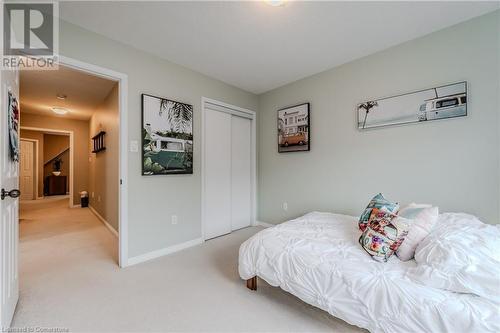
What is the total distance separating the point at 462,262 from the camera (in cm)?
108

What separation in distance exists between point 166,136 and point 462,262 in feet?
8.97

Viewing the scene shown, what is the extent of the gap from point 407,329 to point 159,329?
147 cm

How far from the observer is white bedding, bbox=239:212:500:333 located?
0.99 metres

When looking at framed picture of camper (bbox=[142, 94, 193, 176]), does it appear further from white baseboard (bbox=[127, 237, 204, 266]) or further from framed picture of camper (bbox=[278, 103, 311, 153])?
framed picture of camper (bbox=[278, 103, 311, 153])

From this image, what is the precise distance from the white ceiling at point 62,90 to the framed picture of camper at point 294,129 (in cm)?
268

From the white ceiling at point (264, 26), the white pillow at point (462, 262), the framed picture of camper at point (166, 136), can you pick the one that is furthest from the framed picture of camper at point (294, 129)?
the white pillow at point (462, 262)

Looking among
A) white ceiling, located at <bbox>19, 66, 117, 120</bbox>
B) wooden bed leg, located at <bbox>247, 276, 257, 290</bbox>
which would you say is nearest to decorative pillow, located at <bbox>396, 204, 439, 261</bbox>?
wooden bed leg, located at <bbox>247, 276, 257, 290</bbox>

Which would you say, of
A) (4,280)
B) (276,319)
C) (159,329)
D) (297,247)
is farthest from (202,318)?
(4,280)

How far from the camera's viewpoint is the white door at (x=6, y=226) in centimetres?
124

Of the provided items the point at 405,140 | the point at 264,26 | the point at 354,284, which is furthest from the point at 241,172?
the point at 354,284

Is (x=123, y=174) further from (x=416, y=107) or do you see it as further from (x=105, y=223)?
(x=416, y=107)

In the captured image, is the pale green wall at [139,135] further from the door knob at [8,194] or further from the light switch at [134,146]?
the door knob at [8,194]

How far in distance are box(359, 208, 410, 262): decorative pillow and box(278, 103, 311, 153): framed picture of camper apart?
177 centimetres

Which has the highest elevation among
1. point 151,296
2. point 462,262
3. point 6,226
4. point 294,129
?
point 294,129
